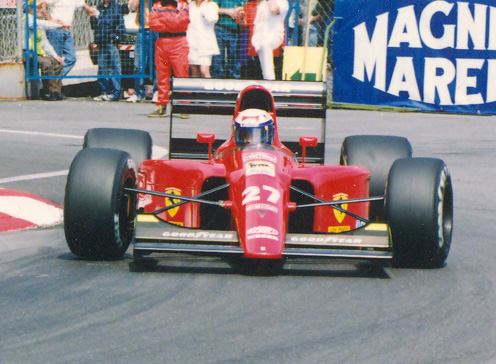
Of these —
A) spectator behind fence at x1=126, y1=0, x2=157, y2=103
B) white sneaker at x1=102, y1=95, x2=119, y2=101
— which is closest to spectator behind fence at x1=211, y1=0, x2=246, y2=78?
spectator behind fence at x1=126, y1=0, x2=157, y2=103

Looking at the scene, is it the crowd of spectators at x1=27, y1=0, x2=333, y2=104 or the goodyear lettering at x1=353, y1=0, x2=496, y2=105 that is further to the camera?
the crowd of spectators at x1=27, y1=0, x2=333, y2=104

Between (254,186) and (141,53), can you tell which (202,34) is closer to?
(141,53)

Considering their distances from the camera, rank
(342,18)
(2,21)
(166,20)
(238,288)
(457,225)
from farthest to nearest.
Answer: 1. (2,21)
2. (342,18)
3. (166,20)
4. (457,225)
5. (238,288)

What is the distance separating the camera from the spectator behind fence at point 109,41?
18.8 m

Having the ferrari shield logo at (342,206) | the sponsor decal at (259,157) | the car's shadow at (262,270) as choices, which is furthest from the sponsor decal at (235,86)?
the car's shadow at (262,270)

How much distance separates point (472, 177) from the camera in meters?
10.8

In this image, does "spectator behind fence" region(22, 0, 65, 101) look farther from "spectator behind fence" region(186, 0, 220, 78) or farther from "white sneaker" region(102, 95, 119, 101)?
"spectator behind fence" region(186, 0, 220, 78)

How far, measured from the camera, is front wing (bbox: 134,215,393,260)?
6.11 m

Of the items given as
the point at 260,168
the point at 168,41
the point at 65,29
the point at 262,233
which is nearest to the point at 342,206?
the point at 260,168

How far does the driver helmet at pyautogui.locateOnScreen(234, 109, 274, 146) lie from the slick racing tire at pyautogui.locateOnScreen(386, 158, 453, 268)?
40.9 inches

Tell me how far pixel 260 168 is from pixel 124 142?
5.80 feet

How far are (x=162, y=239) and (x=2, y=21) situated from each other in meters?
14.1

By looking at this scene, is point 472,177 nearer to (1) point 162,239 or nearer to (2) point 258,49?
(1) point 162,239

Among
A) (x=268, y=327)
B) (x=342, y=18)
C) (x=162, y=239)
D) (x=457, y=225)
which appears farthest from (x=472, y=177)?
(x=342, y=18)
